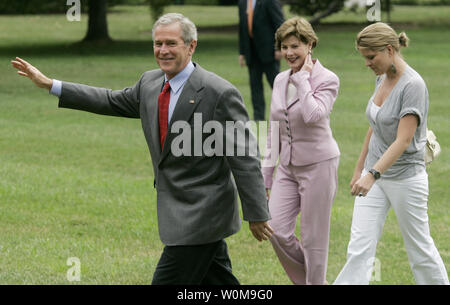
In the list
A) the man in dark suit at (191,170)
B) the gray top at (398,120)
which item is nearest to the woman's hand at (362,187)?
the gray top at (398,120)

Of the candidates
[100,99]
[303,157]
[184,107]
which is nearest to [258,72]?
[303,157]

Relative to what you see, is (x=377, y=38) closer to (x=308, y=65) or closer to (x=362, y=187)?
(x=308, y=65)

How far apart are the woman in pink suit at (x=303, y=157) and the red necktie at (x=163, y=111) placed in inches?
65.9

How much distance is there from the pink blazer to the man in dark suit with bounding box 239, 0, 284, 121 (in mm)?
7116

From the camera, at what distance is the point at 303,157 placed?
6.55 metres

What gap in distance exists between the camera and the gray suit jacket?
16.3 feet

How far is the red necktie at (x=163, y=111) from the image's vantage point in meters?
5.04

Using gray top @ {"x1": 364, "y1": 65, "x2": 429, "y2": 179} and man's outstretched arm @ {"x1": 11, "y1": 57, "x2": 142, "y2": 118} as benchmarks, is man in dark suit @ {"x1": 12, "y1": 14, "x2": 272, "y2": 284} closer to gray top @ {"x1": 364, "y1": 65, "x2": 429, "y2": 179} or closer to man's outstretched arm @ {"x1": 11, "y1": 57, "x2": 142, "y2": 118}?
man's outstretched arm @ {"x1": 11, "y1": 57, "x2": 142, "y2": 118}

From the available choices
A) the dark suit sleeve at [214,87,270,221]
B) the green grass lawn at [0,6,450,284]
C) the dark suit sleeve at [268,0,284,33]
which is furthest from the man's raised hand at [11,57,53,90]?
the dark suit sleeve at [268,0,284,33]

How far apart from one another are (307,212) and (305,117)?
754mm

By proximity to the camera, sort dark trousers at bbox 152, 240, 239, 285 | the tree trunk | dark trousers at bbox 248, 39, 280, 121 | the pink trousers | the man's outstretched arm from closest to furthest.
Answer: dark trousers at bbox 152, 240, 239, 285 → the man's outstretched arm → the pink trousers → dark trousers at bbox 248, 39, 280, 121 → the tree trunk

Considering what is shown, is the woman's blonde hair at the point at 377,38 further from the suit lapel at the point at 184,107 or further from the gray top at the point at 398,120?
the suit lapel at the point at 184,107

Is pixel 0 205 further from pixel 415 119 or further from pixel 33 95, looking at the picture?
pixel 33 95

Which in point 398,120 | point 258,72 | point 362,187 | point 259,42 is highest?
point 398,120
